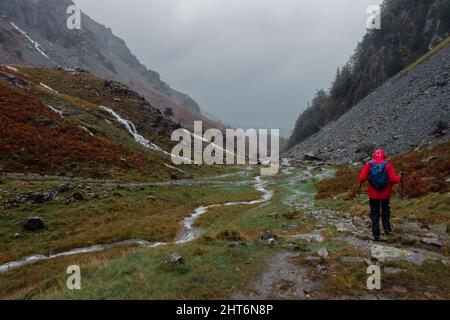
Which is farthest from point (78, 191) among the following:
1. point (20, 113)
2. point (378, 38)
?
point (378, 38)

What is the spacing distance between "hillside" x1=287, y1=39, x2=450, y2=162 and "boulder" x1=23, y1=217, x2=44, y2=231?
43076 mm

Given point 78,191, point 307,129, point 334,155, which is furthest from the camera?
point 307,129

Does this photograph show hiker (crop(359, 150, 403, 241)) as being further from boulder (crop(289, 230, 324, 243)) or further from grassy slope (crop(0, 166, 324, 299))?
grassy slope (crop(0, 166, 324, 299))

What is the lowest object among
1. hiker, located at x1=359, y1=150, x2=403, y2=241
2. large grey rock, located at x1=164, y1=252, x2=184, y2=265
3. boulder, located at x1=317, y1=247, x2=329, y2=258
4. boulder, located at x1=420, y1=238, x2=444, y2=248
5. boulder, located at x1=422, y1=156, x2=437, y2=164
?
large grey rock, located at x1=164, y1=252, x2=184, y2=265

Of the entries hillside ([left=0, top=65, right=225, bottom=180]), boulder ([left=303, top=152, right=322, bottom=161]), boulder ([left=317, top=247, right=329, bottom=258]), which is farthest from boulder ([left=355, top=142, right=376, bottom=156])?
boulder ([left=317, top=247, right=329, bottom=258])

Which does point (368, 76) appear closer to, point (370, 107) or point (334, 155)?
point (370, 107)

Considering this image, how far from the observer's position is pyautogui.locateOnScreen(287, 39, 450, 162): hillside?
4934cm

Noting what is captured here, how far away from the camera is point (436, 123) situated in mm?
47656

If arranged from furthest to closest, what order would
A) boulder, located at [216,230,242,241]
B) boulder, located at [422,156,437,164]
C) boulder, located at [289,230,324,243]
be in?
boulder, located at [422,156,437,164]
boulder, located at [216,230,242,241]
boulder, located at [289,230,324,243]

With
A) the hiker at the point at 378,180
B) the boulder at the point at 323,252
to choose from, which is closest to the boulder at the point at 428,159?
the hiker at the point at 378,180

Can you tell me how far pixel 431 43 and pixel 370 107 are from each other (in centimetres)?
4302

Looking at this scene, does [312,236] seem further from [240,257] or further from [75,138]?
[75,138]

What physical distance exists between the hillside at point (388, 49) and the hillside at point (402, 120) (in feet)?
Answer: 117

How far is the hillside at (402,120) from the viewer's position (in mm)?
49344
